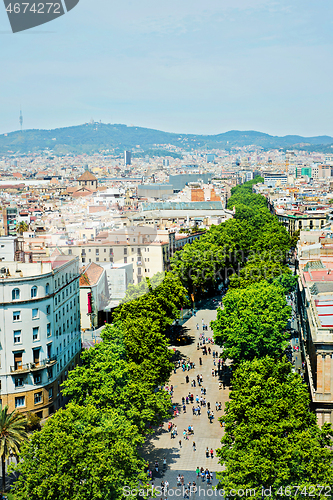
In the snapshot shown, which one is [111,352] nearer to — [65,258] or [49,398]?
[49,398]

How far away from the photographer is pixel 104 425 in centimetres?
2752

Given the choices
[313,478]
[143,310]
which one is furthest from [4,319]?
[313,478]

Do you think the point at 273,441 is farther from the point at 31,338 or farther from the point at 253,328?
the point at 31,338

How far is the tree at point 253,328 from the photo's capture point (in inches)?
1646

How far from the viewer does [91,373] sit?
33.9 metres

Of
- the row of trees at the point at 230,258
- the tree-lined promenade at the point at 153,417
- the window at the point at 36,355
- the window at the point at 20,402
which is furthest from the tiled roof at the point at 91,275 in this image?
the window at the point at 20,402

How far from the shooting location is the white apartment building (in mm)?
36938

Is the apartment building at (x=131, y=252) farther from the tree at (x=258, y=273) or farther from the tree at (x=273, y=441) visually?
the tree at (x=273, y=441)

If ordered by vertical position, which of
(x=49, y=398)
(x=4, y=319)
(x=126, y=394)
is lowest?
(x=49, y=398)

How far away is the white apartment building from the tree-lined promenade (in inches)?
153

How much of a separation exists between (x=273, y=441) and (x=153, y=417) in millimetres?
10254

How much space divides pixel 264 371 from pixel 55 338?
1613 centimetres

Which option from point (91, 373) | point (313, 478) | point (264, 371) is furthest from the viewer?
point (91, 373)

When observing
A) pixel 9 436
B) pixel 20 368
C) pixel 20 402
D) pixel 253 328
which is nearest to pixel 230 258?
pixel 253 328
